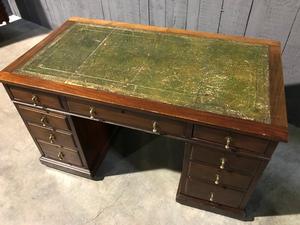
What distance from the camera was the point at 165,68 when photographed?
4.14 feet

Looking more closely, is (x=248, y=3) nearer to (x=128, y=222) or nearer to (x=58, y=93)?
(x=58, y=93)

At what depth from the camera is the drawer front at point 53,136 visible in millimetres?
1464

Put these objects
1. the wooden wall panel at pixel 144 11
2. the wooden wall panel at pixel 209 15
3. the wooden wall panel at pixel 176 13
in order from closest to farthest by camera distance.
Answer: the wooden wall panel at pixel 209 15 → the wooden wall panel at pixel 176 13 → the wooden wall panel at pixel 144 11

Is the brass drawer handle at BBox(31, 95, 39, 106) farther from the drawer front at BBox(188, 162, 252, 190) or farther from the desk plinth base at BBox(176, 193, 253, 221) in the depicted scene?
the desk plinth base at BBox(176, 193, 253, 221)

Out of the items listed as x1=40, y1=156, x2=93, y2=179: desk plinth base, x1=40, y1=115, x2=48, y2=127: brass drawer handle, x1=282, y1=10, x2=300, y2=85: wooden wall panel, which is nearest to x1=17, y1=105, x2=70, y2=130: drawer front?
x1=40, y1=115, x2=48, y2=127: brass drawer handle

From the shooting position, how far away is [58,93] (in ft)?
3.85

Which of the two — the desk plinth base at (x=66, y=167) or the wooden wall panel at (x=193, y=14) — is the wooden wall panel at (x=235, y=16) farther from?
the desk plinth base at (x=66, y=167)

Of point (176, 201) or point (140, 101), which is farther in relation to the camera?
point (176, 201)

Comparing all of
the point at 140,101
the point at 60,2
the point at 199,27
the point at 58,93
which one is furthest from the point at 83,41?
the point at 60,2

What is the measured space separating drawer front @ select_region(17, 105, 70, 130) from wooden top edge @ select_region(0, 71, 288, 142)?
0.20 metres

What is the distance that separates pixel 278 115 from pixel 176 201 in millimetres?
847

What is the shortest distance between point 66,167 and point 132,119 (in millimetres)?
787

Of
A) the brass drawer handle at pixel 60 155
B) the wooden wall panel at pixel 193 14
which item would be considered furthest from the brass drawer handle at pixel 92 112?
the wooden wall panel at pixel 193 14

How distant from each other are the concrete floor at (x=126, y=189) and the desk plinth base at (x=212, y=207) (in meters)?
0.03
